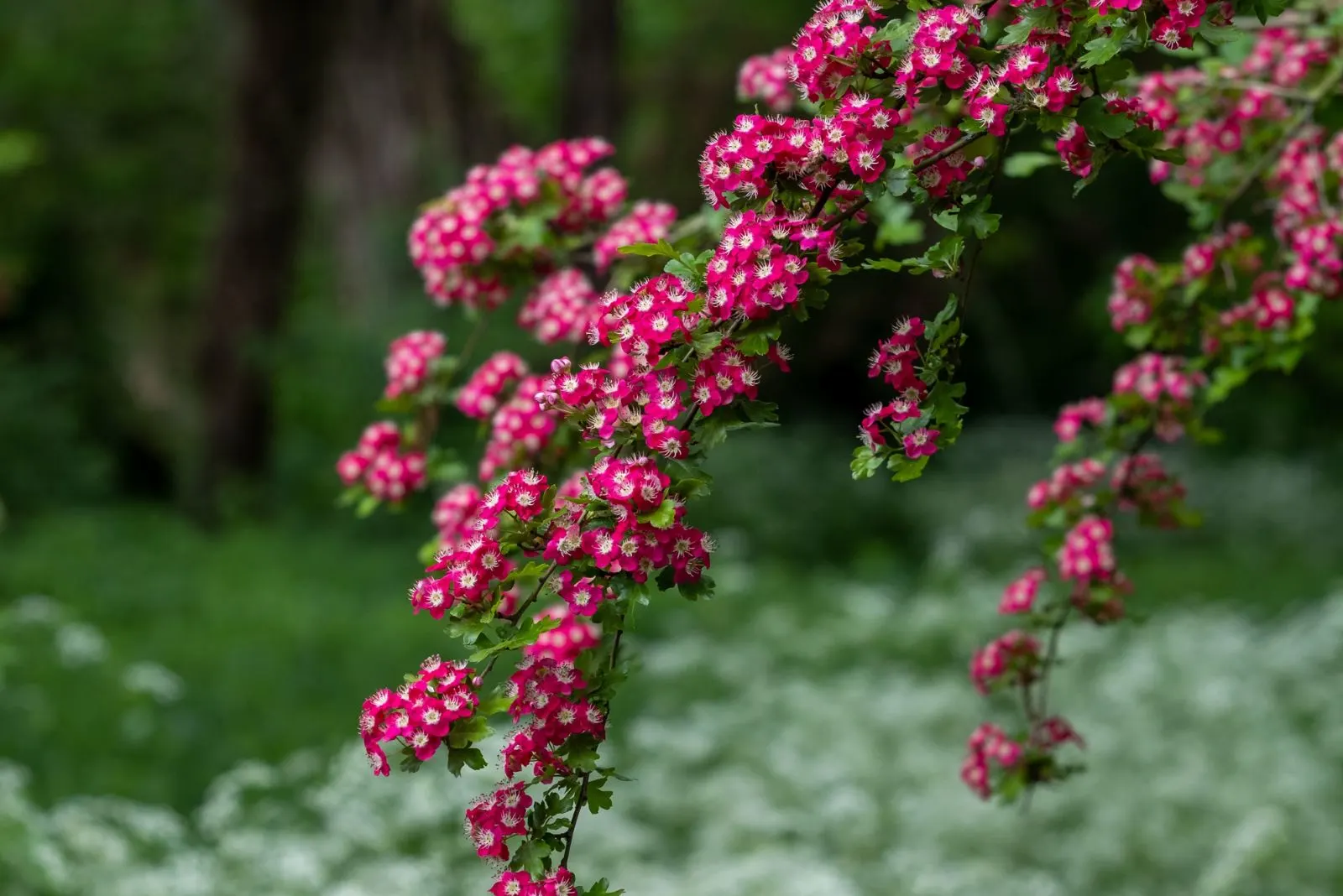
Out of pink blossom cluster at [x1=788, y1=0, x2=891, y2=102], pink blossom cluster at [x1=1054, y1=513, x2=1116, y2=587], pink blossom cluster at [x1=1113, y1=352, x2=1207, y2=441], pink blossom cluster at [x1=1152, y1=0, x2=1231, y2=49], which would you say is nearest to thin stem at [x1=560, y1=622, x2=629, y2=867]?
pink blossom cluster at [x1=788, y1=0, x2=891, y2=102]

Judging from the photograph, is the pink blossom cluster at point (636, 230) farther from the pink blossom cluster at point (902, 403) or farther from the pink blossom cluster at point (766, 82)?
the pink blossom cluster at point (902, 403)

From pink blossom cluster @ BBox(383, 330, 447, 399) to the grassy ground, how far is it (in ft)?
6.45

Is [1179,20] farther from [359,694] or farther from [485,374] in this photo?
[359,694]

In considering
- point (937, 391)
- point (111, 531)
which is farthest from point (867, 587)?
point (937, 391)

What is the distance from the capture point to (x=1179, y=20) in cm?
175

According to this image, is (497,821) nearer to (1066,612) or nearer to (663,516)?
(663,516)

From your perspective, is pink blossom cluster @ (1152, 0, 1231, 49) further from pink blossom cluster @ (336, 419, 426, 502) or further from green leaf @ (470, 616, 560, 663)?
pink blossom cluster @ (336, 419, 426, 502)

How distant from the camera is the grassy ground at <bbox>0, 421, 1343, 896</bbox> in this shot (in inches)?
190

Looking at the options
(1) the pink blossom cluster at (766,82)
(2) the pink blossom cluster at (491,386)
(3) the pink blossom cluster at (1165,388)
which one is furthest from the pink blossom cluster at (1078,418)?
(2) the pink blossom cluster at (491,386)

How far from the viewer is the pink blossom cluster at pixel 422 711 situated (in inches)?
68.3

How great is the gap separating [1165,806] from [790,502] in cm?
535

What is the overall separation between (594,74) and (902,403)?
9.41 m

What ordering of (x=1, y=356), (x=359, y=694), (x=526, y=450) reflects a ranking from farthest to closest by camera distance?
(x=1, y=356) → (x=359, y=694) → (x=526, y=450)

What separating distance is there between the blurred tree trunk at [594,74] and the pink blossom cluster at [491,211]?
26.5 feet
